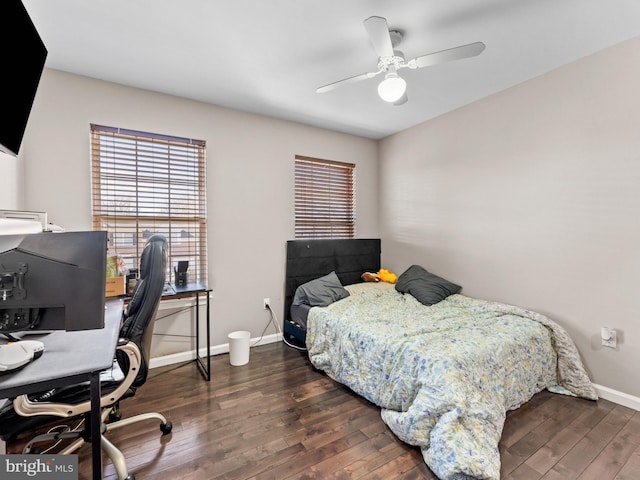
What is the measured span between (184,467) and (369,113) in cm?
347

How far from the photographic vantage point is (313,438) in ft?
6.38

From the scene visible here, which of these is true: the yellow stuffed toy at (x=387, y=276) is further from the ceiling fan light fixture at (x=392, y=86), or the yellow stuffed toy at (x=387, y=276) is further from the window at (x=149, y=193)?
the ceiling fan light fixture at (x=392, y=86)

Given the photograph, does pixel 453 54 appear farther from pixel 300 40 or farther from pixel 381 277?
pixel 381 277

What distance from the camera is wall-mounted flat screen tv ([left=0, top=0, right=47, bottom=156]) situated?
130cm

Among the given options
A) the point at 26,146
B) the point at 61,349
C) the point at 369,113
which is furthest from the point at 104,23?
the point at 369,113

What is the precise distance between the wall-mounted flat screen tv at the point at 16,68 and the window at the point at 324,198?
2517 mm

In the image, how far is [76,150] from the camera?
8.51 feet

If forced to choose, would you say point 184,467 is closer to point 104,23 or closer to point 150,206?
point 150,206

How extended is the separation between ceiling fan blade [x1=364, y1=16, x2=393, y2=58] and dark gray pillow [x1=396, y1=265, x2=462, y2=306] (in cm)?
225

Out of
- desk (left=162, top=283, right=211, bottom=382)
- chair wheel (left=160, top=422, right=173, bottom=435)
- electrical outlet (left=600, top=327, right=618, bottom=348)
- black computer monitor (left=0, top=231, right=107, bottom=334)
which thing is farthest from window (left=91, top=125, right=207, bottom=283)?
electrical outlet (left=600, top=327, right=618, bottom=348)

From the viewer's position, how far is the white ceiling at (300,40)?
73.2 inches

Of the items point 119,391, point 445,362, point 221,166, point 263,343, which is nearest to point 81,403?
point 119,391

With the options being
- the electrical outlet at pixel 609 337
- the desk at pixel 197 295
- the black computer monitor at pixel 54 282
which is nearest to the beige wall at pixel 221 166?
the desk at pixel 197 295

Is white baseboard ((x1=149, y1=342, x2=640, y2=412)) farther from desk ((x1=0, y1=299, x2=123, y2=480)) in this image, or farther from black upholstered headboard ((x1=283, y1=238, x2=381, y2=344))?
desk ((x1=0, y1=299, x2=123, y2=480))
